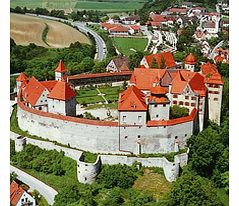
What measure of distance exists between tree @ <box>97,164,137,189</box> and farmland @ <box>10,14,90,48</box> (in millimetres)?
11812

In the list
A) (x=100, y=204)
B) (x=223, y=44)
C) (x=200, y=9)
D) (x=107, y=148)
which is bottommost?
(x=100, y=204)

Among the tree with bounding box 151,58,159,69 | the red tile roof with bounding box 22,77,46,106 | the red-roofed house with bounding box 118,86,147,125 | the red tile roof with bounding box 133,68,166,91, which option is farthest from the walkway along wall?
the tree with bounding box 151,58,159,69

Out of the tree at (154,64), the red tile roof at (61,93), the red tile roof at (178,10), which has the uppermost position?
the red tile roof at (178,10)

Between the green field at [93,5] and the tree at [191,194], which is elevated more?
the green field at [93,5]

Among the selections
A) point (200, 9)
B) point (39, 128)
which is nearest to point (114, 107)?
point (39, 128)

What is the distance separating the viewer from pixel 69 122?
1495cm

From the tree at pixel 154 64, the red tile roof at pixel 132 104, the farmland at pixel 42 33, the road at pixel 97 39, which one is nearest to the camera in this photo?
the red tile roof at pixel 132 104

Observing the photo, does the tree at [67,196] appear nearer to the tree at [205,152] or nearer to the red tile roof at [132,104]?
the red tile roof at [132,104]

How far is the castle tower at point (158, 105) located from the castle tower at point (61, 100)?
2543 millimetres

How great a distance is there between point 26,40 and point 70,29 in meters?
5.09

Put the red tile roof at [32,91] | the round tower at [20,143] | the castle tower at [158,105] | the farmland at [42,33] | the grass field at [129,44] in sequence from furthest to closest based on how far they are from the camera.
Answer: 1. the grass field at [129,44]
2. the farmland at [42,33]
3. the red tile roof at [32,91]
4. the round tower at [20,143]
5. the castle tower at [158,105]

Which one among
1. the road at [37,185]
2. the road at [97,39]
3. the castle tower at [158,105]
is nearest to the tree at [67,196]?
the road at [37,185]

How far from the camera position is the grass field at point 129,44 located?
27891 mm

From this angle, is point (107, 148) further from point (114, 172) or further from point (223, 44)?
point (223, 44)
